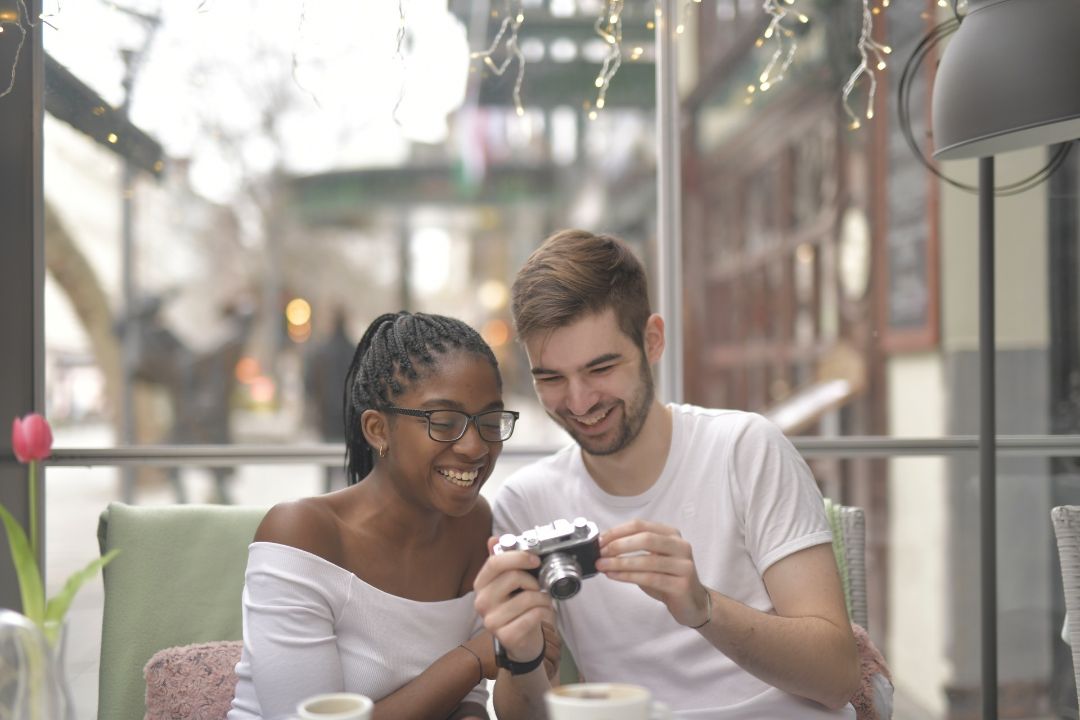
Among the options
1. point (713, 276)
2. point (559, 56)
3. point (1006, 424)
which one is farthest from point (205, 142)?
point (1006, 424)

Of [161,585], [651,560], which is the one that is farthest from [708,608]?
[161,585]

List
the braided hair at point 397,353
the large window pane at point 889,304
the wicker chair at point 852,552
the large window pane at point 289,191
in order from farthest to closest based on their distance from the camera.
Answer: the large window pane at point 889,304 < the large window pane at point 289,191 < the wicker chair at point 852,552 < the braided hair at point 397,353

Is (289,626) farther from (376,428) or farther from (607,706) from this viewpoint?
(607,706)

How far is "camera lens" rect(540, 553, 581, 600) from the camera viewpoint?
115 cm

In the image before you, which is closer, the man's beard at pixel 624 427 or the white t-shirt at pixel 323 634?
the white t-shirt at pixel 323 634

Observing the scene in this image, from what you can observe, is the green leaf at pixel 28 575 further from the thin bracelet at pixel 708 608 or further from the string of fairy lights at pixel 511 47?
the string of fairy lights at pixel 511 47

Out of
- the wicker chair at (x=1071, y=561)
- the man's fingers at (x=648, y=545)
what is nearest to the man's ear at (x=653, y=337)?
the man's fingers at (x=648, y=545)

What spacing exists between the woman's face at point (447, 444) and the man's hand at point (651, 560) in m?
0.29

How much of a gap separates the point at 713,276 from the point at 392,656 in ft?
17.0

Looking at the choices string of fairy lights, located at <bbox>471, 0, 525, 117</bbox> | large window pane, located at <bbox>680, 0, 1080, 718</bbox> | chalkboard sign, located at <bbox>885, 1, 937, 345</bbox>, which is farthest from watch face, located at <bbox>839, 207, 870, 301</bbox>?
string of fairy lights, located at <bbox>471, 0, 525, 117</bbox>

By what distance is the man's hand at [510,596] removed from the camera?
1.19m

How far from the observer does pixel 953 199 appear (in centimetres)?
404

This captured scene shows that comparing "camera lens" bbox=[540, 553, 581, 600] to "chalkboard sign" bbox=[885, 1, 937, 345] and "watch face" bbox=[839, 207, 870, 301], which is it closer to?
"chalkboard sign" bbox=[885, 1, 937, 345]

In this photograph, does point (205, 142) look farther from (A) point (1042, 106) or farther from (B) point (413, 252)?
(A) point (1042, 106)
